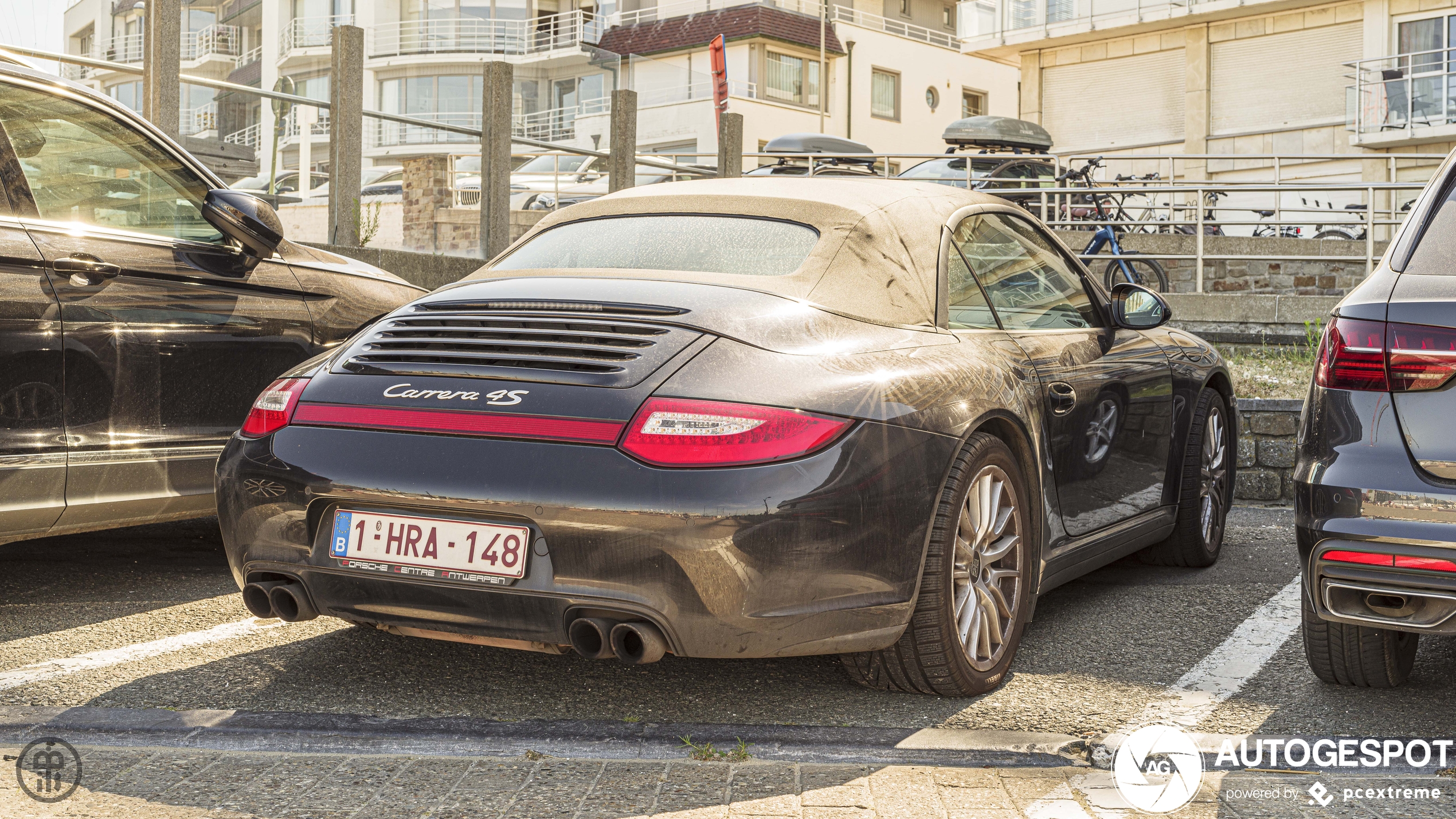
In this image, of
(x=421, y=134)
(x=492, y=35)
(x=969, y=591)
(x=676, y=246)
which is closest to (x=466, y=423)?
(x=676, y=246)

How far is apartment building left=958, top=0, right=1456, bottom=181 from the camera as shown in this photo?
3328cm

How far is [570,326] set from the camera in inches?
139

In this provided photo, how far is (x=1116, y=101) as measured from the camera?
39.2 m

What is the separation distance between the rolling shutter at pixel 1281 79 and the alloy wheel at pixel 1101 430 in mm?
33782

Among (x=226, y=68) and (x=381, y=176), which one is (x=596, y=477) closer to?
(x=381, y=176)

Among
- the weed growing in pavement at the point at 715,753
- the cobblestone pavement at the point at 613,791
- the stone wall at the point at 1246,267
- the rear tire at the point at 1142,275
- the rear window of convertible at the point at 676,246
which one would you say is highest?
the stone wall at the point at 1246,267

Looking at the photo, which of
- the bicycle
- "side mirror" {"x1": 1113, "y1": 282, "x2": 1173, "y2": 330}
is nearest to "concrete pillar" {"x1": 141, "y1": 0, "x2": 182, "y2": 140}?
"side mirror" {"x1": 1113, "y1": 282, "x2": 1173, "y2": 330}

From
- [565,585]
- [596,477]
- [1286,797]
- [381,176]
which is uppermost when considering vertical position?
[381,176]

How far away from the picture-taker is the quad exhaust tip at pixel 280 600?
3.49 meters

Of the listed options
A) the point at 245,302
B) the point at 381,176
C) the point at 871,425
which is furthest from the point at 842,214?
the point at 381,176

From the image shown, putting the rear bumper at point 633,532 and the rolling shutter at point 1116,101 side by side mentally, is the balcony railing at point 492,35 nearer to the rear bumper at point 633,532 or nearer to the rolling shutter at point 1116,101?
the rolling shutter at point 1116,101

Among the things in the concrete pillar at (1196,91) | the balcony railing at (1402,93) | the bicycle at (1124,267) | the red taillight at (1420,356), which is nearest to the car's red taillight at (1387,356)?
the red taillight at (1420,356)

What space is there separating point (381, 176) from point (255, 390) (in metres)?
6.15

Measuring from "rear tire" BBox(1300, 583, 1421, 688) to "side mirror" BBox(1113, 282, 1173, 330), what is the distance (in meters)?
1.45
